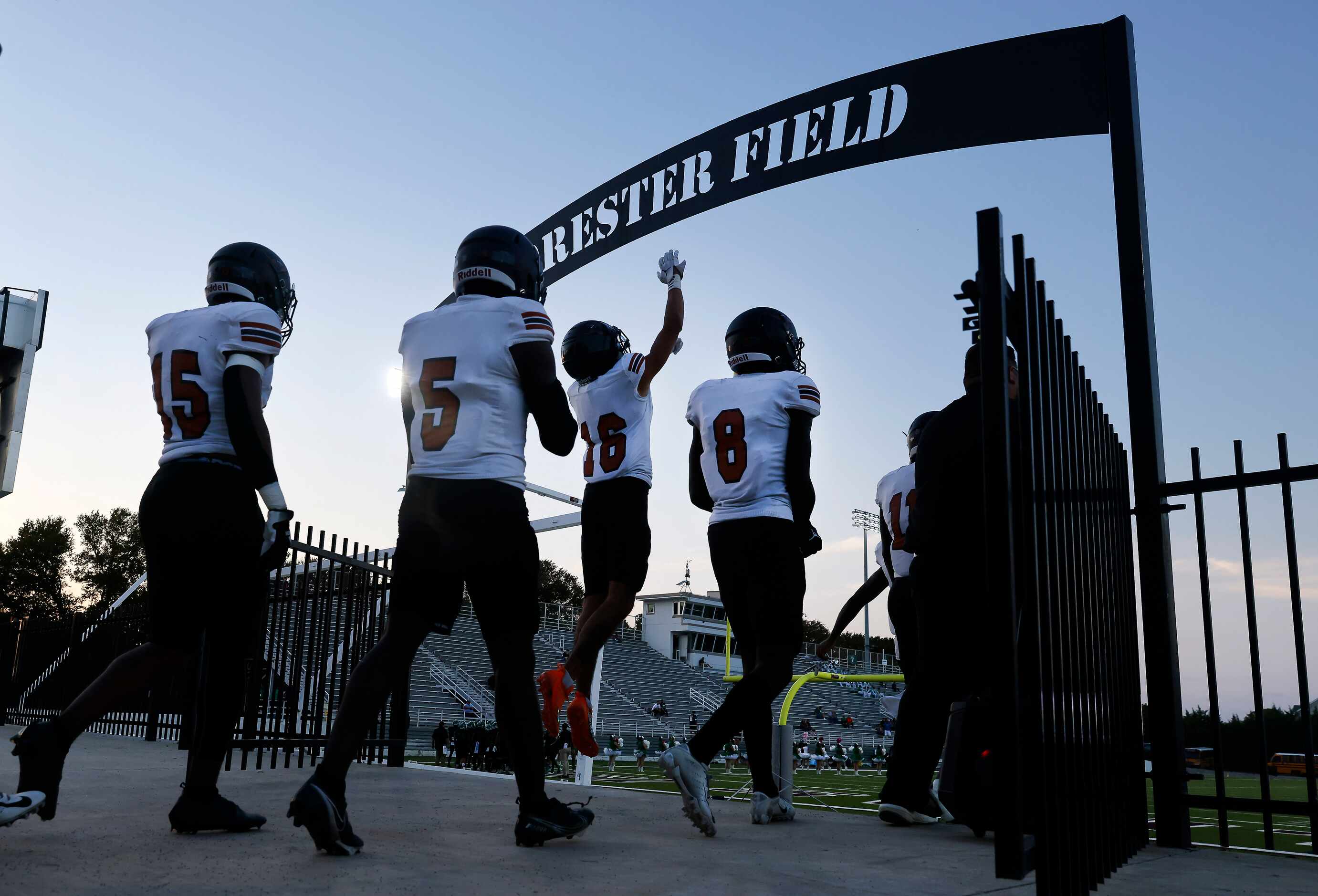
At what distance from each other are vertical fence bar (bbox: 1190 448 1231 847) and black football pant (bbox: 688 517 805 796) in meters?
1.66

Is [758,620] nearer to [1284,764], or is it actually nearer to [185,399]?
[185,399]

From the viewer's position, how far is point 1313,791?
3.81 metres

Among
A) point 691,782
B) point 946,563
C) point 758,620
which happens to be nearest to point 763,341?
point 758,620

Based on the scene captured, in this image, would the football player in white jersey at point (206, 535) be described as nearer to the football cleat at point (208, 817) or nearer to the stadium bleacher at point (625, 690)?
the football cleat at point (208, 817)

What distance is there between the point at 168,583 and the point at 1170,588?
399 cm

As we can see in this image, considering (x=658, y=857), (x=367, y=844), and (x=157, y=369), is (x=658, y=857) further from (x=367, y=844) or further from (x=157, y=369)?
(x=157, y=369)

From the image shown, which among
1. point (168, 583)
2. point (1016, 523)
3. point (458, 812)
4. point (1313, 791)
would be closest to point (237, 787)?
point (458, 812)

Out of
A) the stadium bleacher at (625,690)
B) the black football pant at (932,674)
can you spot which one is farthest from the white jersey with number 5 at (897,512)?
the stadium bleacher at (625,690)

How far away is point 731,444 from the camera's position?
182 inches

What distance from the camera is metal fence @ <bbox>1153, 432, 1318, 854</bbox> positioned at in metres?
3.72

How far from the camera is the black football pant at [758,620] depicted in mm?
4133

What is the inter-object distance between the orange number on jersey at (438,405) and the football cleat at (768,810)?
7.31 ft

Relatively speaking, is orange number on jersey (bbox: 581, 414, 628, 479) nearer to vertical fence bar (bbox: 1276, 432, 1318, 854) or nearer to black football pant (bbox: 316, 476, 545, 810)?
black football pant (bbox: 316, 476, 545, 810)

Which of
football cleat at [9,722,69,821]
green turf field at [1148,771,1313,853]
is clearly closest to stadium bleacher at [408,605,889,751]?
green turf field at [1148,771,1313,853]
